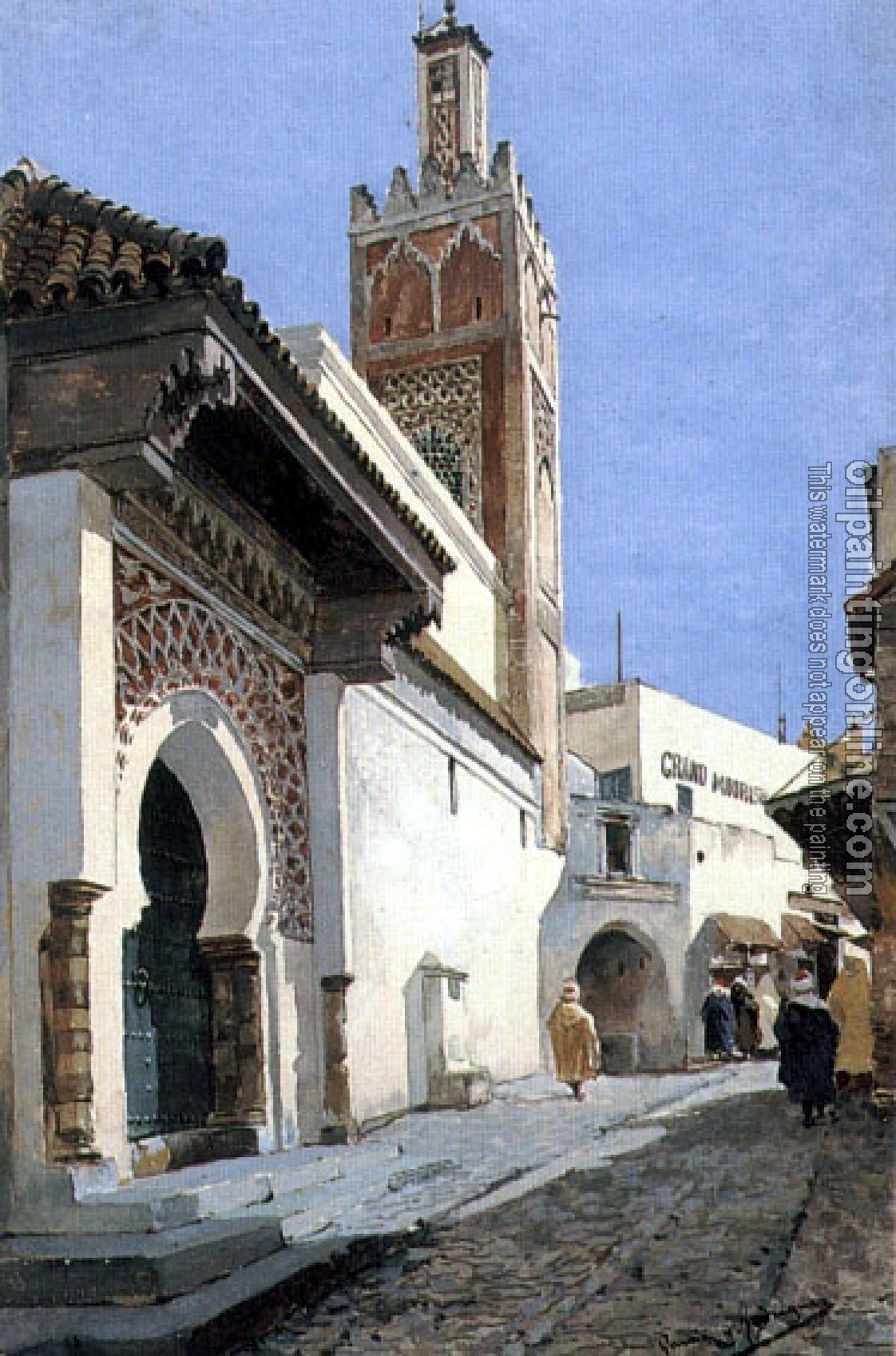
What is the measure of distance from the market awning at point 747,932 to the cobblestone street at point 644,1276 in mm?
16246

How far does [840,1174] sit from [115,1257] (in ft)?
14.5

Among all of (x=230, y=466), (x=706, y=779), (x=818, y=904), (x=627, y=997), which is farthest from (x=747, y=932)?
(x=230, y=466)

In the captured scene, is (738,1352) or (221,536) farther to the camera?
(221,536)

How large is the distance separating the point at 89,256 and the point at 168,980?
3139mm

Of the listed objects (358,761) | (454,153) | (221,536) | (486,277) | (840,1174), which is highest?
(454,153)

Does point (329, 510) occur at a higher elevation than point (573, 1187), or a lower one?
higher

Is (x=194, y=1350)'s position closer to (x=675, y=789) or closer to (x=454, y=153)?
(x=454, y=153)

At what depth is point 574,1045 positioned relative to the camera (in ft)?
46.2

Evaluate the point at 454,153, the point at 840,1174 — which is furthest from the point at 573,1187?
the point at 454,153

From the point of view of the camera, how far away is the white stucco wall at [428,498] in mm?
13203

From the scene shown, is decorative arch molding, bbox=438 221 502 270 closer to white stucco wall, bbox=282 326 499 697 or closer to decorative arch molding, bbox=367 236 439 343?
decorative arch molding, bbox=367 236 439 343

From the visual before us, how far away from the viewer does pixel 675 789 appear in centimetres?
3184

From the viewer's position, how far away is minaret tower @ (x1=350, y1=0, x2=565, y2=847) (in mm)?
20500
